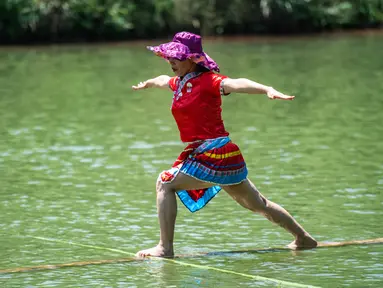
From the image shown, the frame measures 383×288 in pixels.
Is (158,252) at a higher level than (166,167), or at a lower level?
higher

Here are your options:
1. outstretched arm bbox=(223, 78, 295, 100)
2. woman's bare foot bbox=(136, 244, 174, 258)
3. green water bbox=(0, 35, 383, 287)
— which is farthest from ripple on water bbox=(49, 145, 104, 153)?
outstretched arm bbox=(223, 78, 295, 100)

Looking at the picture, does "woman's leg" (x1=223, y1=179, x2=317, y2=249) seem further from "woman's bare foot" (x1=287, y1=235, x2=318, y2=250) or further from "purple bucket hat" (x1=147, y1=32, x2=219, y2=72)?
"purple bucket hat" (x1=147, y1=32, x2=219, y2=72)

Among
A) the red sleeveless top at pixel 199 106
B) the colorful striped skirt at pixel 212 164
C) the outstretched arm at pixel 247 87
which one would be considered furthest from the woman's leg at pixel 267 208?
the outstretched arm at pixel 247 87

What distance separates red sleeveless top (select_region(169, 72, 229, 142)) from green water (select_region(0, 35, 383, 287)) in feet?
3.11

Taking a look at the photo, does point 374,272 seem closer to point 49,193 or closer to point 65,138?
point 49,193

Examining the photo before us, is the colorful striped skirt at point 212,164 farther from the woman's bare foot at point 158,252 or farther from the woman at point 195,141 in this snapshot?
the woman's bare foot at point 158,252

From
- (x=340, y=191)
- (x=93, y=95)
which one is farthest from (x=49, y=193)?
(x=93, y=95)

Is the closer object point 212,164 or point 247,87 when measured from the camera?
point 247,87

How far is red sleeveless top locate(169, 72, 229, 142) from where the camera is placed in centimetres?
739

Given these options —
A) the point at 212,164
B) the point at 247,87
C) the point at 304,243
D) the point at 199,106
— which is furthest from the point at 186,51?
the point at 304,243

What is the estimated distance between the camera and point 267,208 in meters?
7.73

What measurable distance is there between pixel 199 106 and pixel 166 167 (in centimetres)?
439

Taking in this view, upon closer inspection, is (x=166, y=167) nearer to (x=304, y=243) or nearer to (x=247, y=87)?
(x=304, y=243)

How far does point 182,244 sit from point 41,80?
1456cm
